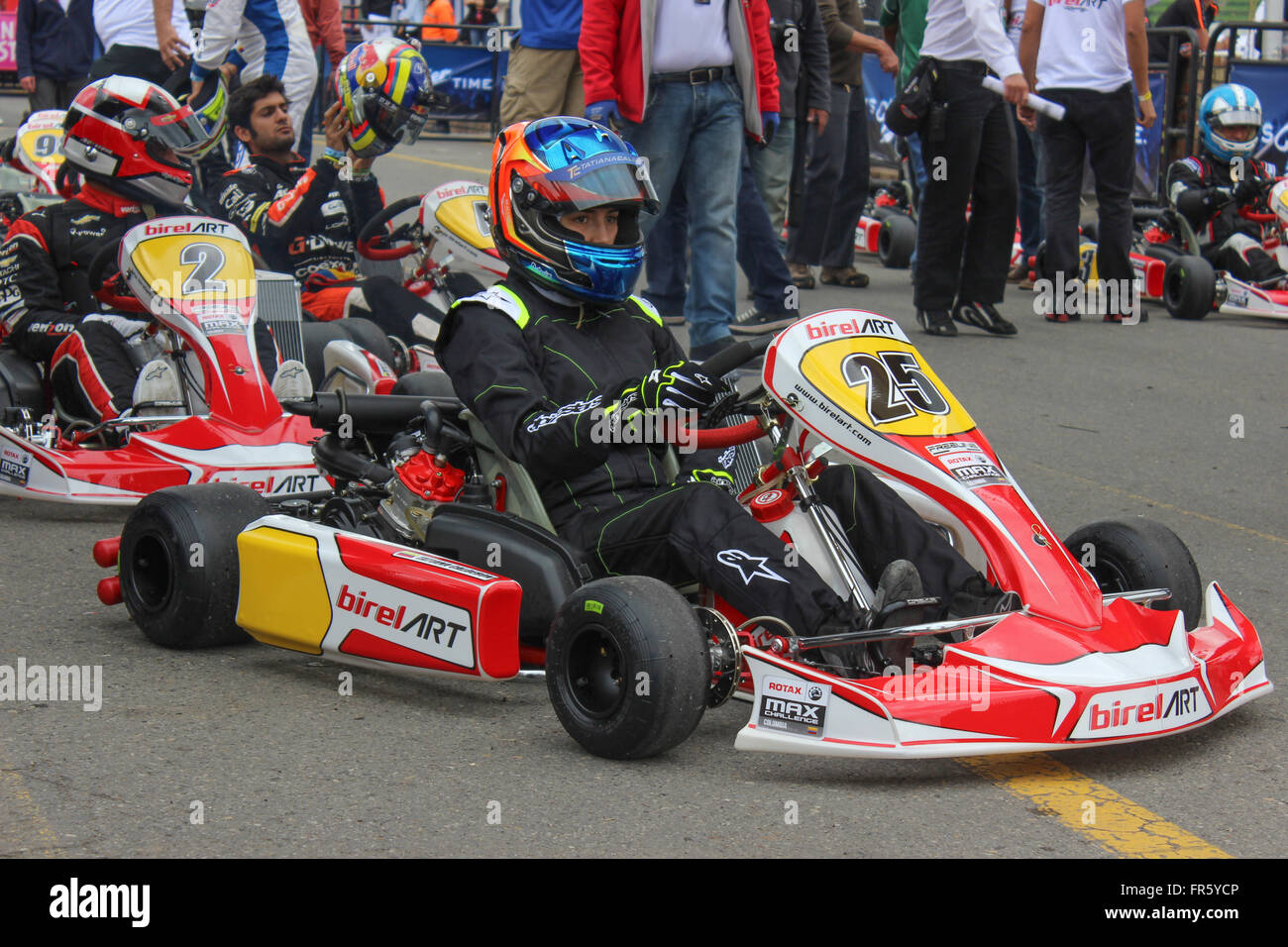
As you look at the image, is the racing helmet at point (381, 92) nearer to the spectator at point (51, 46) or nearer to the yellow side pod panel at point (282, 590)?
the yellow side pod panel at point (282, 590)

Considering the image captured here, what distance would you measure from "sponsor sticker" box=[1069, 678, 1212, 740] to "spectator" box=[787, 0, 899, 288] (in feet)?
20.4

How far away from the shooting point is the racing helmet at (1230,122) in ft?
32.9

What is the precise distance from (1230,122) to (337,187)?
18.1ft

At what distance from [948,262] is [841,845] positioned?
19.5 ft

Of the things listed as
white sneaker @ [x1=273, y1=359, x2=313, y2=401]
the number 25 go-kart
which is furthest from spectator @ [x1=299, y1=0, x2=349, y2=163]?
the number 25 go-kart

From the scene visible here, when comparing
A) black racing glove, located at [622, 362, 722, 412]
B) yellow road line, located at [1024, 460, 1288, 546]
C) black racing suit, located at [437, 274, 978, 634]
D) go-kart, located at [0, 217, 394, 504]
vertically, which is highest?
black racing glove, located at [622, 362, 722, 412]

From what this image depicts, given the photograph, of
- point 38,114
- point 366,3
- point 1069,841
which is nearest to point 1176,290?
point 38,114

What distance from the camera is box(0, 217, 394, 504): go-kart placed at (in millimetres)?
5402

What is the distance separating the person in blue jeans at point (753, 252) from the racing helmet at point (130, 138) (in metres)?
2.29

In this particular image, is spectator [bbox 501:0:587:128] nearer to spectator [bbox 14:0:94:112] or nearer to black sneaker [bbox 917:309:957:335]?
black sneaker [bbox 917:309:957:335]

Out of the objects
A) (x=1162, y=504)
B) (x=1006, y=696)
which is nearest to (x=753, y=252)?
(x=1162, y=504)

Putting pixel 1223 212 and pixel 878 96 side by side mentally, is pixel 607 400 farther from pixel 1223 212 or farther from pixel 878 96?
pixel 878 96

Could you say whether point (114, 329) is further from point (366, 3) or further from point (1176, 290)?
point (366, 3)

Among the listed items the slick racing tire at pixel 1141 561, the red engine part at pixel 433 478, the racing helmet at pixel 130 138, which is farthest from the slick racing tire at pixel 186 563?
the racing helmet at pixel 130 138
